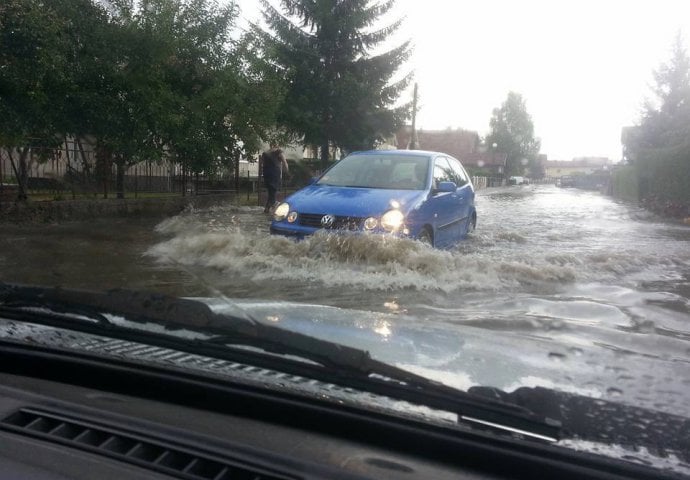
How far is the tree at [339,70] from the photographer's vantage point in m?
26.0

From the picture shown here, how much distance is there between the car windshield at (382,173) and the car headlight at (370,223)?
46.6 inches

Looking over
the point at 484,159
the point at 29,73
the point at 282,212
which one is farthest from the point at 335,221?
the point at 484,159

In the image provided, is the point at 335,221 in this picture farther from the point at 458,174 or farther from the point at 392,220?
the point at 458,174

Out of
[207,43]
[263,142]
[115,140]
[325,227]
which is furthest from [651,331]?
[263,142]

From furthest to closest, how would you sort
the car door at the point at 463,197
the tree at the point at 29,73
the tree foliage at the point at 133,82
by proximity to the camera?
the tree foliage at the point at 133,82 → the car door at the point at 463,197 → the tree at the point at 29,73

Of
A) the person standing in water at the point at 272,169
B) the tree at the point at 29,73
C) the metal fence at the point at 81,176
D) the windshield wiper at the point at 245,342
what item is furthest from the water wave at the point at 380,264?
the person standing in water at the point at 272,169

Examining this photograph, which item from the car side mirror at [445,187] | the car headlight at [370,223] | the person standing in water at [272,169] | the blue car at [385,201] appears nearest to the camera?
the car headlight at [370,223]

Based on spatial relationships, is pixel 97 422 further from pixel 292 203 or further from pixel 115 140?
pixel 115 140

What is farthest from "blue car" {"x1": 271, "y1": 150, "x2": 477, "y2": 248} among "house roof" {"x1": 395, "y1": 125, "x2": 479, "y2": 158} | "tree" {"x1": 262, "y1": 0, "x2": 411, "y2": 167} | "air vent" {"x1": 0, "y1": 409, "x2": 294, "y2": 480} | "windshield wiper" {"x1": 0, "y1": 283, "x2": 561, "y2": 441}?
"house roof" {"x1": 395, "y1": 125, "x2": 479, "y2": 158}

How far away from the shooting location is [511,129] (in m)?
94.7

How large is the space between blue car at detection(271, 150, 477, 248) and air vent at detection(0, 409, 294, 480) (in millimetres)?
5901

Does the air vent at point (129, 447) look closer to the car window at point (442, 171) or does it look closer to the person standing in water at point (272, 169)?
the car window at point (442, 171)

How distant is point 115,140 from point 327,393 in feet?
38.8

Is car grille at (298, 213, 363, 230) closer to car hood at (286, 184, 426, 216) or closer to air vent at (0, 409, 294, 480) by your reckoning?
car hood at (286, 184, 426, 216)
